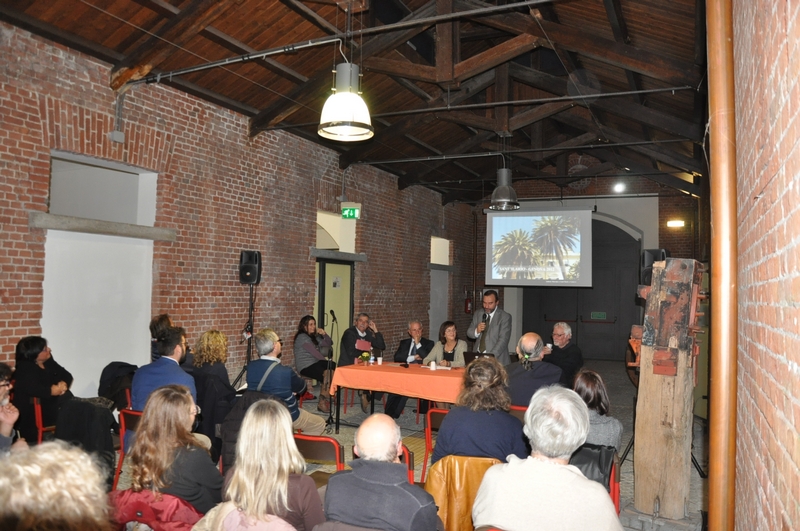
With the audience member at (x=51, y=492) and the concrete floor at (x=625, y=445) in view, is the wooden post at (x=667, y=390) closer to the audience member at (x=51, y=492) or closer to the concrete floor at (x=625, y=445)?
the concrete floor at (x=625, y=445)

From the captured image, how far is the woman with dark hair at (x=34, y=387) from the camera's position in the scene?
4652 mm

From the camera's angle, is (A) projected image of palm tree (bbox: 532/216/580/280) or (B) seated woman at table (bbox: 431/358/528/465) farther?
(A) projected image of palm tree (bbox: 532/216/580/280)

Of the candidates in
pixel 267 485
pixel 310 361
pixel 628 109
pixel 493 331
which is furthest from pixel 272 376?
pixel 628 109

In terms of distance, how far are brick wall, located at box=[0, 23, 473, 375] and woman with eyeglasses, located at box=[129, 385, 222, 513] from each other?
140 inches

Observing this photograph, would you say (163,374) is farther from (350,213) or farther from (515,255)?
(515,255)

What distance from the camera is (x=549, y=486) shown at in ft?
6.72

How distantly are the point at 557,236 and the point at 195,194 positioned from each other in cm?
747

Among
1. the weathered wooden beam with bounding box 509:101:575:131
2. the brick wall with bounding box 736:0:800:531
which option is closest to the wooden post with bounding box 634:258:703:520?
the brick wall with bounding box 736:0:800:531

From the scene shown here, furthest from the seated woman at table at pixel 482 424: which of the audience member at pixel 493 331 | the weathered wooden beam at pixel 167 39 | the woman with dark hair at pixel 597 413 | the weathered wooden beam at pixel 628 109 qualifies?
the weathered wooden beam at pixel 628 109

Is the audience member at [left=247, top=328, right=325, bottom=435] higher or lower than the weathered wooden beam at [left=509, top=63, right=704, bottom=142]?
lower

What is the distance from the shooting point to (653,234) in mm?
14195

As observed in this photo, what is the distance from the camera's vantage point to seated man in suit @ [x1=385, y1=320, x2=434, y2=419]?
7.34 m

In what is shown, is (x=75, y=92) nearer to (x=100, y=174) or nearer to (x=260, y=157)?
(x=100, y=174)

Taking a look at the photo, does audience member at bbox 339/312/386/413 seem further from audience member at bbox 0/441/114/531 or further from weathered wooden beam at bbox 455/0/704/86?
audience member at bbox 0/441/114/531
